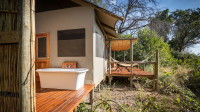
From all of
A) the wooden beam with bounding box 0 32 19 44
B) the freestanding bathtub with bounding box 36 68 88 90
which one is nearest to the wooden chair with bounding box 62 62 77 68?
the freestanding bathtub with bounding box 36 68 88 90

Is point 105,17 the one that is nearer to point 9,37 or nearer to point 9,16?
point 9,16

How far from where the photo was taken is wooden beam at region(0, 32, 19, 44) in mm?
1066

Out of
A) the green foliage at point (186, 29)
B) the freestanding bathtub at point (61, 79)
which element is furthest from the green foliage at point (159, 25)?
the freestanding bathtub at point (61, 79)

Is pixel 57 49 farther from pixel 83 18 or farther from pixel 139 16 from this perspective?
pixel 139 16

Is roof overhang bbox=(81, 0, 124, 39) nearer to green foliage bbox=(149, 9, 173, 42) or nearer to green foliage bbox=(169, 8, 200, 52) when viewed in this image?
green foliage bbox=(149, 9, 173, 42)

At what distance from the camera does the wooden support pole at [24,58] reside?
976 mm

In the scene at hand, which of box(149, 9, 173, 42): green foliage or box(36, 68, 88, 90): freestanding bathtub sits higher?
box(149, 9, 173, 42): green foliage

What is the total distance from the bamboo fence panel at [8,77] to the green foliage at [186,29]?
19266 millimetres

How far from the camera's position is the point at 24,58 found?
3.24 ft

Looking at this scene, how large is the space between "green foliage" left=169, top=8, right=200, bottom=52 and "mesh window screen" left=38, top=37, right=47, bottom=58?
60.6 feet

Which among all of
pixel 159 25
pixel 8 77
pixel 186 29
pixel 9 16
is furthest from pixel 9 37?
pixel 186 29

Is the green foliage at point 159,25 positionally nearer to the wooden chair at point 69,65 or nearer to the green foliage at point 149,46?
the green foliage at point 149,46

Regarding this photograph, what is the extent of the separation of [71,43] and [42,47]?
1.25 m

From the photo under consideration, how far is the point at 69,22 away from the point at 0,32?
2.08 metres
